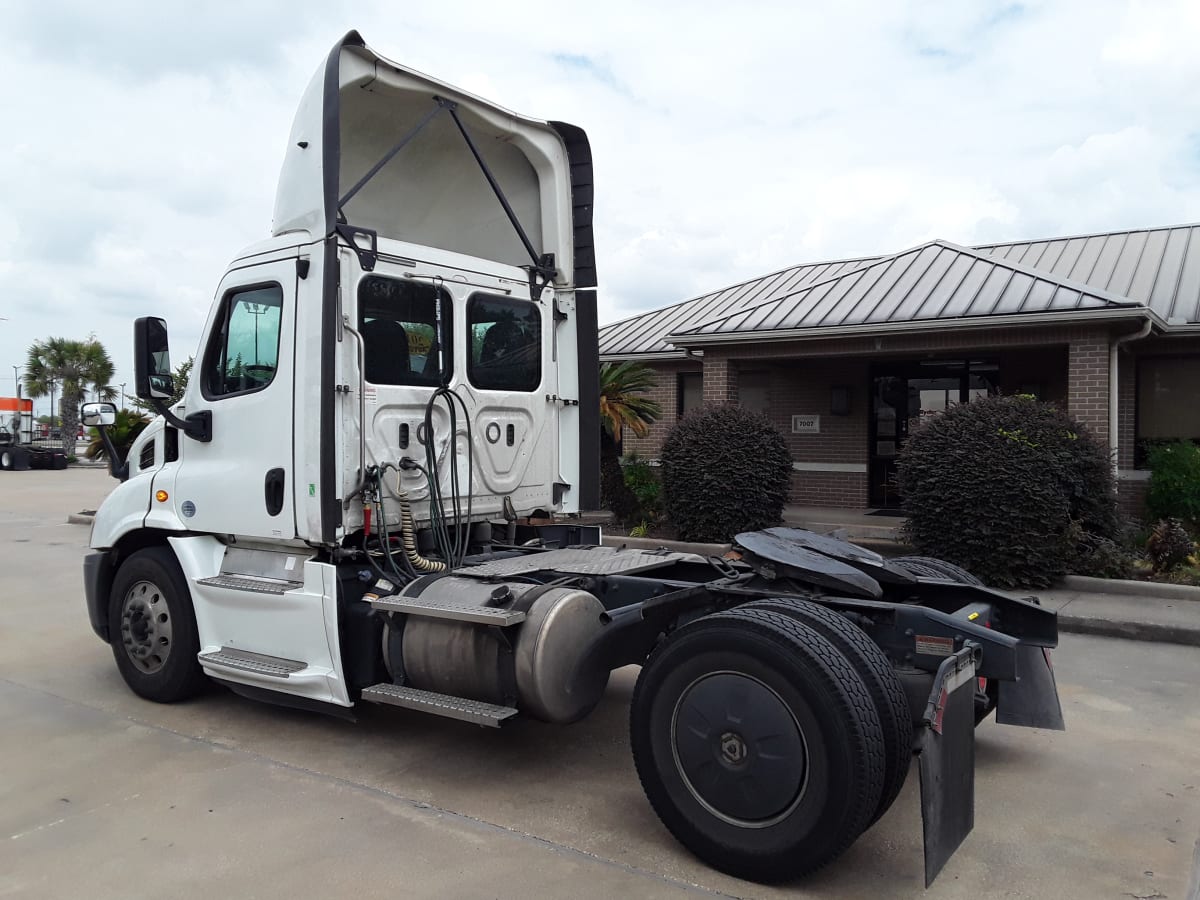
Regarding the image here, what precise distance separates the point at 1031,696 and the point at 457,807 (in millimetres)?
2857

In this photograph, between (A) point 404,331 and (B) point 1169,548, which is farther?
(B) point 1169,548

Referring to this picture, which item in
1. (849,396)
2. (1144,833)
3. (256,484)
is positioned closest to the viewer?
(1144,833)

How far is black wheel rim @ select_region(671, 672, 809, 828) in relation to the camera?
3.67m

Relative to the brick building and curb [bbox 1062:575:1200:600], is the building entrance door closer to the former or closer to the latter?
the brick building

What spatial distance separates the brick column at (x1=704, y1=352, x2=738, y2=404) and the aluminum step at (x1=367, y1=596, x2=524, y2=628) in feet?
30.7

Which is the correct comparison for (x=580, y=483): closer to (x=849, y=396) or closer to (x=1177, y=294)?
(x=849, y=396)

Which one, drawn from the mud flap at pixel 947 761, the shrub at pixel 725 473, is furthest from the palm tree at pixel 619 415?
Result: the mud flap at pixel 947 761

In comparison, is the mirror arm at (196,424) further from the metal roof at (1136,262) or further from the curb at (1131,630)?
the metal roof at (1136,262)

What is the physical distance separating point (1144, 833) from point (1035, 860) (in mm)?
654

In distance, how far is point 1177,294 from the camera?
13.1 meters

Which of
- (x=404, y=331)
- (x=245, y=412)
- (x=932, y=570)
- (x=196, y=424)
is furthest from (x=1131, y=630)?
(x=196, y=424)

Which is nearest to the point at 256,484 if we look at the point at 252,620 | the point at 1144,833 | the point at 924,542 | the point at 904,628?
the point at 252,620

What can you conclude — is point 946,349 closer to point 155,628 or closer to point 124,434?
point 155,628

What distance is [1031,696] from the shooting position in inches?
191
